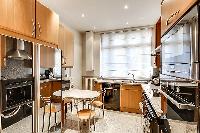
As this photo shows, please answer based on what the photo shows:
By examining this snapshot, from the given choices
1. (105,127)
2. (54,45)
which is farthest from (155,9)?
(105,127)

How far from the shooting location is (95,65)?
22.1ft

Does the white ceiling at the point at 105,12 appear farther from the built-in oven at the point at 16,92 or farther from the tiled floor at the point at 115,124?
the tiled floor at the point at 115,124

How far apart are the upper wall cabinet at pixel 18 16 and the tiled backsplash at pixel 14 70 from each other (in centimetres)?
38

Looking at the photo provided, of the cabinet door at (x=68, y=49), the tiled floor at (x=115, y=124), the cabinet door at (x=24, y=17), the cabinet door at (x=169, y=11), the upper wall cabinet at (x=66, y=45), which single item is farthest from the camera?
the cabinet door at (x=68, y=49)

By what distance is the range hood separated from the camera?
143 centimetres

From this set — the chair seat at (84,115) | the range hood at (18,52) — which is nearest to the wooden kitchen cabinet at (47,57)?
the range hood at (18,52)

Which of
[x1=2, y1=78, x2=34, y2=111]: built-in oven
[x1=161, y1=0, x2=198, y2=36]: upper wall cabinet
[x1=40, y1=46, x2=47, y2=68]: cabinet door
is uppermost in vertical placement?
[x1=161, y1=0, x2=198, y2=36]: upper wall cabinet

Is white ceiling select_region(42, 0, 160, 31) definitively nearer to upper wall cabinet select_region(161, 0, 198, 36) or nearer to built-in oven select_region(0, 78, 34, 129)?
upper wall cabinet select_region(161, 0, 198, 36)

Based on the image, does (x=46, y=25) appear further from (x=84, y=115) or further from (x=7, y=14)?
(x=84, y=115)

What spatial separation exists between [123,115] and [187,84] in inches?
162

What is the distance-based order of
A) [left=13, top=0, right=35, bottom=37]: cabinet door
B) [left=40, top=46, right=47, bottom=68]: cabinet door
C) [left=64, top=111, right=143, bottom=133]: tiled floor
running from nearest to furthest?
[left=13, top=0, right=35, bottom=37]: cabinet door < [left=40, top=46, right=47, bottom=68]: cabinet door < [left=64, top=111, right=143, bottom=133]: tiled floor

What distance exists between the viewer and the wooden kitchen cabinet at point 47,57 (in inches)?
79.7

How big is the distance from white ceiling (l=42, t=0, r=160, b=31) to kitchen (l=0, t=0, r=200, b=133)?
0.03 m

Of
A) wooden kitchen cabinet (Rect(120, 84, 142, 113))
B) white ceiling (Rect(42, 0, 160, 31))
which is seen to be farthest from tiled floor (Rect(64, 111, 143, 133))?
white ceiling (Rect(42, 0, 160, 31))
